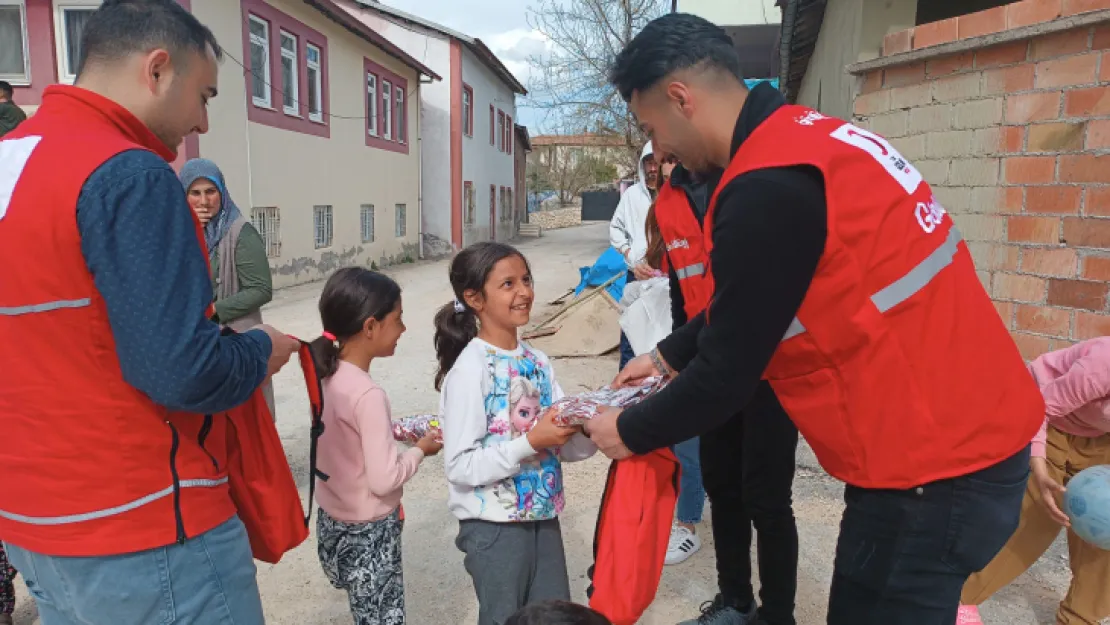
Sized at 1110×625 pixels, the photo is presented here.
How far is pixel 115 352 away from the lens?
143cm

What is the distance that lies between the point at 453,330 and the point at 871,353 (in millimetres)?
1440

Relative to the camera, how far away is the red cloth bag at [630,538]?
2.07m

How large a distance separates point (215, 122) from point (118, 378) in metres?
11.1

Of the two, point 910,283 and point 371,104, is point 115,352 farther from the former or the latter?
point 371,104

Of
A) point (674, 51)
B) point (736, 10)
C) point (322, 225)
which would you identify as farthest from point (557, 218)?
point (674, 51)

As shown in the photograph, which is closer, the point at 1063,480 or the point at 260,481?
the point at 260,481

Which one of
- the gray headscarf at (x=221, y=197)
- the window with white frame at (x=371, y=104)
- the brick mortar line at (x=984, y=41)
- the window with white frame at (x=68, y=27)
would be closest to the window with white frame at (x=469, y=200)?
the window with white frame at (x=371, y=104)

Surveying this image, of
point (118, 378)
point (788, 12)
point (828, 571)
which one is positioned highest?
point (788, 12)

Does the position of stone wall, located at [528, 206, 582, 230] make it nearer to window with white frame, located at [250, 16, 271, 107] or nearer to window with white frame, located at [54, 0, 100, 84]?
window with white frame, located at [250, 16, 271, 107]

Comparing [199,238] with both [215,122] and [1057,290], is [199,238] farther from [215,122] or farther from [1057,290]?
[215,122]

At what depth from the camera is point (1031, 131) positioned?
3711 millimetres

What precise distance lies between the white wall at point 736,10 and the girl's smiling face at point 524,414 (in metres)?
10.1

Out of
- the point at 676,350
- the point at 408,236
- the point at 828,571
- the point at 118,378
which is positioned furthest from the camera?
the point at 408,236

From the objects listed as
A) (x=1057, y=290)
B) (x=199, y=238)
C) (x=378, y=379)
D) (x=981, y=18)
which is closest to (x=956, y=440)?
(x=199, y=238)
